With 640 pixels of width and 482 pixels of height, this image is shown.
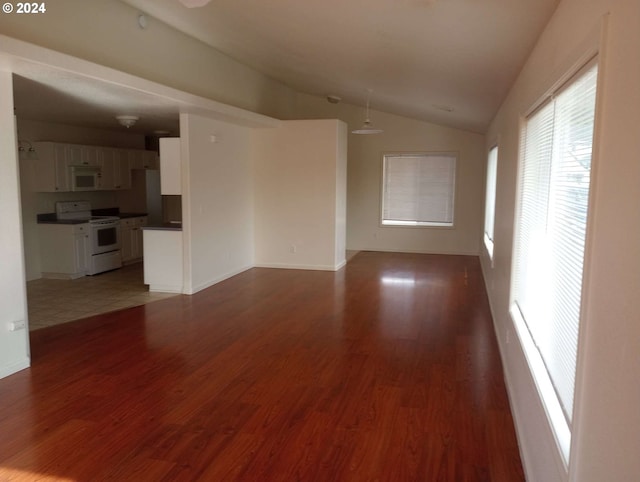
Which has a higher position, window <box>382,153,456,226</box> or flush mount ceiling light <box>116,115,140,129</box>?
flush mount ceiling light <box>116,115,140,129</box>

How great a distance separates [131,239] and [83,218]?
2.80ft

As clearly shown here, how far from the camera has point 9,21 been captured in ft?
11.7

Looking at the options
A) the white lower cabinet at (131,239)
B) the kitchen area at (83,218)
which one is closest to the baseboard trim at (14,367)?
the kitchen area at (83,218)

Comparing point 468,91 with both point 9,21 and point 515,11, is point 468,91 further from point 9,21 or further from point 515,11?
point 9,21

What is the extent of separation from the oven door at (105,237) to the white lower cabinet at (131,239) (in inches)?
6.4

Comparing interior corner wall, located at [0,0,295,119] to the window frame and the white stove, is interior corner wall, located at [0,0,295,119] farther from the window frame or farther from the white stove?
the window frame

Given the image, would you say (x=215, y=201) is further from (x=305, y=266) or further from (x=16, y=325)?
(x=16, y=325)

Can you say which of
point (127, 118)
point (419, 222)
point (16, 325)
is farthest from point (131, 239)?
point (419, 222)

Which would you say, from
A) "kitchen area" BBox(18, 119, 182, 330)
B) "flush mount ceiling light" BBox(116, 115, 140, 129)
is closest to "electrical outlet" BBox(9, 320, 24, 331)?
"kitchen area" BBox(18, 119, 182, 330)

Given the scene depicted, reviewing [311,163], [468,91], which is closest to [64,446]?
[468,91]

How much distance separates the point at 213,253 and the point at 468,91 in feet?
13.2

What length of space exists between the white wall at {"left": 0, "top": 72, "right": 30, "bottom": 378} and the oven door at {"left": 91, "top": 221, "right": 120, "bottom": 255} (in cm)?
389

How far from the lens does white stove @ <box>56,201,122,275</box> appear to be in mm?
7500

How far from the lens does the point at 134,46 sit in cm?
489
